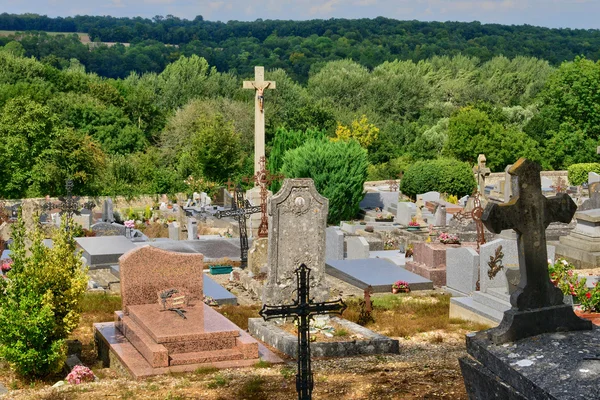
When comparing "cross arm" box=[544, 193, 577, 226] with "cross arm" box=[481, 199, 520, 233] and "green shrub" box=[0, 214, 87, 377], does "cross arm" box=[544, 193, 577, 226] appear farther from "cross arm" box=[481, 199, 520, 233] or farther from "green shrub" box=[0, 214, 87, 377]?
"green shrub" box=[0, 214, 87, 377]

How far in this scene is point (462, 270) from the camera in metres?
17.8

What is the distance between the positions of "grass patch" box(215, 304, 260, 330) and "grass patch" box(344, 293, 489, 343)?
1.57 meters

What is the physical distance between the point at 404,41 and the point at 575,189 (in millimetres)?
130515

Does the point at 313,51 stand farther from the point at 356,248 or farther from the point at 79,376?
the point at 79,376

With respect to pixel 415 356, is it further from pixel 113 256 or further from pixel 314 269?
pixel 113 256

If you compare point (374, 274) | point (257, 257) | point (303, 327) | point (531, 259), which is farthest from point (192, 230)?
point (531, 259)

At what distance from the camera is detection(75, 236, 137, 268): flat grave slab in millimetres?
21062

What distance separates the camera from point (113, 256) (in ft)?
69.9

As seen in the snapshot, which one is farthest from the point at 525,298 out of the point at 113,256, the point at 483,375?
the point at 113,256

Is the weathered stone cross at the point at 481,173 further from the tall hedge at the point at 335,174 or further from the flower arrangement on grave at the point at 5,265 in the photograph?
the flower arrangement on grave at the point at 5,265

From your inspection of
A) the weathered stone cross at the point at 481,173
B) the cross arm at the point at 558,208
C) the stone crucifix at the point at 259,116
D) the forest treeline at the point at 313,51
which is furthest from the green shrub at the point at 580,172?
the forest treeline at the point at 313,51

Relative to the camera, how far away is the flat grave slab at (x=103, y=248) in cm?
2106

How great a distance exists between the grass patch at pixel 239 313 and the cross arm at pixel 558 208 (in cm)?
789

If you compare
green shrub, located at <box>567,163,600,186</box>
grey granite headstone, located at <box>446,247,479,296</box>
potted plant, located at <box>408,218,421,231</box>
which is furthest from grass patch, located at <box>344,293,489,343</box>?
green shrub, located at <box>567,163,600,186</box>
